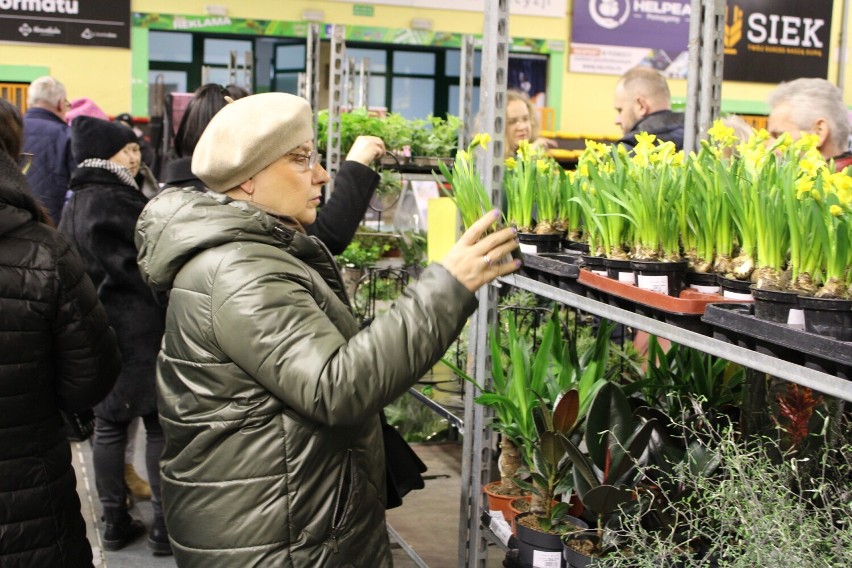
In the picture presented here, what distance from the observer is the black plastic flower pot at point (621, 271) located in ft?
6.51

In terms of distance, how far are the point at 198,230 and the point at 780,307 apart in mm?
966

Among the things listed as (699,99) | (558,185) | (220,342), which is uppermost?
(699,99)

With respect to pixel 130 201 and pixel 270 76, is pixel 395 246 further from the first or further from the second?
pixel 270 76

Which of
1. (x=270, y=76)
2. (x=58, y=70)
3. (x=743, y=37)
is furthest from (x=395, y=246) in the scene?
(x=270, y=76)

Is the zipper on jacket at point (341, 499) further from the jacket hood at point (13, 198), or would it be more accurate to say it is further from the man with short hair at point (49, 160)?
the man with short hair at point (49, 160)

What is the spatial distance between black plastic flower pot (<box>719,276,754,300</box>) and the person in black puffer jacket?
62.3 inches

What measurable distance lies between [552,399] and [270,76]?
37.3ft

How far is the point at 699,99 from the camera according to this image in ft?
8.93

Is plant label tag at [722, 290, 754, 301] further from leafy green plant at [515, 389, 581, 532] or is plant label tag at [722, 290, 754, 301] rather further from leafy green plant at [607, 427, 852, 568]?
leafy green plant at [515, 389, 581, 532]

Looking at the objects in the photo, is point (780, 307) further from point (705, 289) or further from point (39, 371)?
point (39, 371)

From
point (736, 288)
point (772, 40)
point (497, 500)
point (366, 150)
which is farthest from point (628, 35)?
point (736, 288)

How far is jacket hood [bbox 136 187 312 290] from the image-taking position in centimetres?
170

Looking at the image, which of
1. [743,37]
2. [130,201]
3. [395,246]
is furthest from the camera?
[743,37]

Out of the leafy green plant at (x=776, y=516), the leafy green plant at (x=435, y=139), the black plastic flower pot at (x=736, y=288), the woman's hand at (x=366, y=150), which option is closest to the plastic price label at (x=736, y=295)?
the black plastic flower pot at (x=736, y=288)
